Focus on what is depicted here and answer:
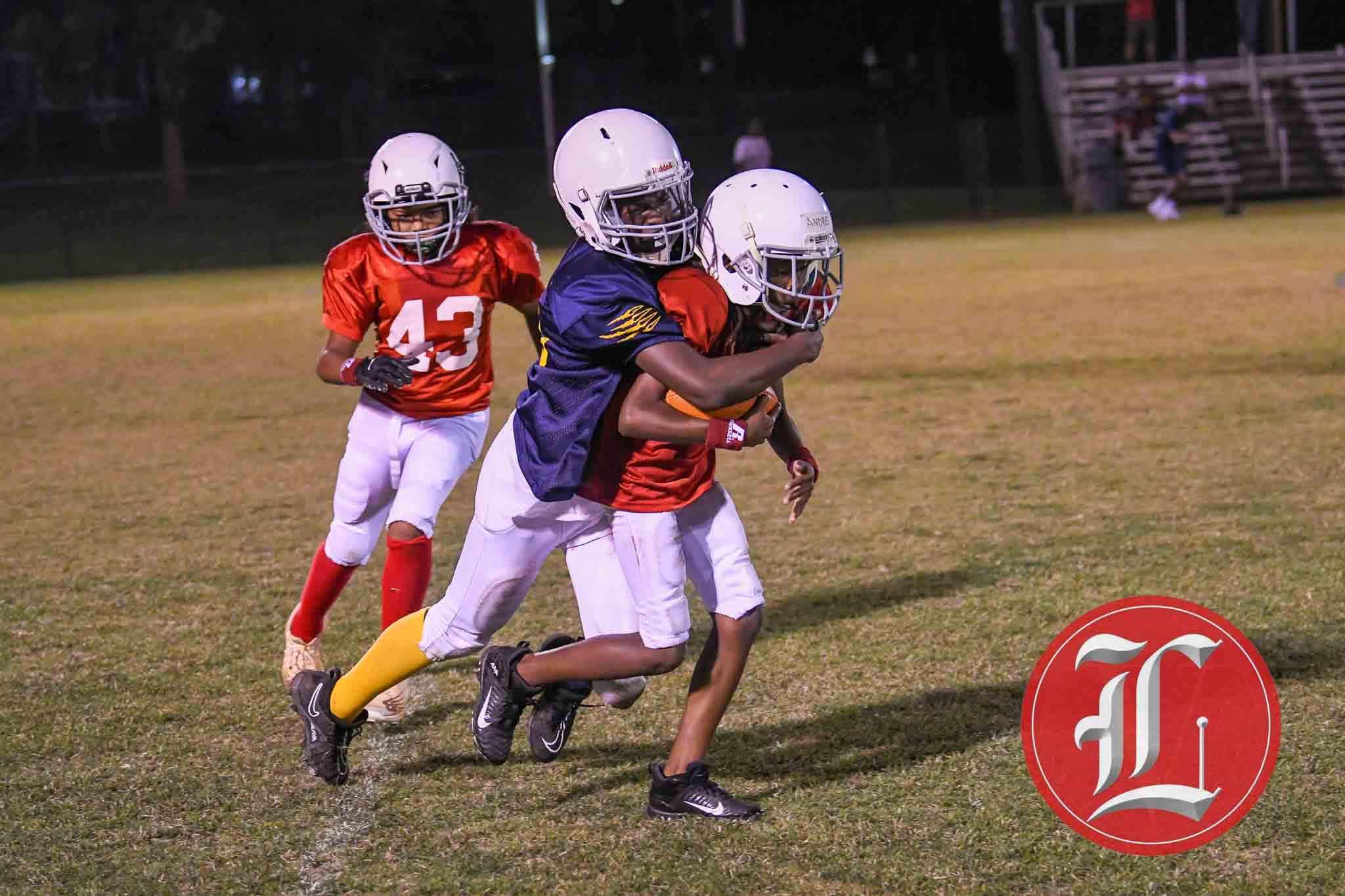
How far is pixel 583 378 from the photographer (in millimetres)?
3682

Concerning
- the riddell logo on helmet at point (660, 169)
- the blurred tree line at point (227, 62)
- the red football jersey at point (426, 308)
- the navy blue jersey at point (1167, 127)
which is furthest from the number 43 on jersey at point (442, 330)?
the blurred tree line at point (227, 62)

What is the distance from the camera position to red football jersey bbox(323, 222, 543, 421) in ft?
16.0

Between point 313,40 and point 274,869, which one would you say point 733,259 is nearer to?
point 274,869

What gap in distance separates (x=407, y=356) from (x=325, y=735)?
4.18ft

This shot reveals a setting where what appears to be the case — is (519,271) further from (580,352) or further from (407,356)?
(580,352)

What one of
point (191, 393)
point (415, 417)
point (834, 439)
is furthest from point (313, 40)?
point (415, 417)

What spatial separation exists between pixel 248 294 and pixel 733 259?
1607 cm

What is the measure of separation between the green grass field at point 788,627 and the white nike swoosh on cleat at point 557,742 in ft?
0.48

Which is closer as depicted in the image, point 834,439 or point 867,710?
point 867,710

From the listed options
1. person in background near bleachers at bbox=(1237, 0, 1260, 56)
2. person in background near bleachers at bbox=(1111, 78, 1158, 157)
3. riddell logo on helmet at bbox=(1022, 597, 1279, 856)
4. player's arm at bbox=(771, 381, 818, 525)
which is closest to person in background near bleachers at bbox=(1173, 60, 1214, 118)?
person in background near bleachers at bbox=(1111, 78, 1158, 157)

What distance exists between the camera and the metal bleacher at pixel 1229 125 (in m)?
27.0

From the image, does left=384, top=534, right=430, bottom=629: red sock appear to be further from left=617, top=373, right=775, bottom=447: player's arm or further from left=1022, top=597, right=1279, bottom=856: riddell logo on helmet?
left=1022, top=597, right=1279, bottom=856: riddell logo on helmet

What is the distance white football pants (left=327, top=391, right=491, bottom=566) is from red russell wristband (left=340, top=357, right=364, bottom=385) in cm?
18

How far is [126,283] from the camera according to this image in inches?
831
